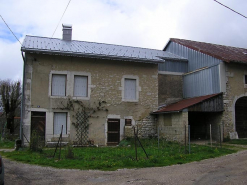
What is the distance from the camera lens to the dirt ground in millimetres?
6944

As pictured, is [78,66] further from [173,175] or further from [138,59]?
[173,175]

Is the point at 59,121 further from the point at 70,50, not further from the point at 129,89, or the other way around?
the point at 129,89

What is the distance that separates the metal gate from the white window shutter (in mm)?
1715

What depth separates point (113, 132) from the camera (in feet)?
54.1

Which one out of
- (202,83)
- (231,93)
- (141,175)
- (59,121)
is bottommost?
(141,175)

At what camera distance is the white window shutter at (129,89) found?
17.1 metres

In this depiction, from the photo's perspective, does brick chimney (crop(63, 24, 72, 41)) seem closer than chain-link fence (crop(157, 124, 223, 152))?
No

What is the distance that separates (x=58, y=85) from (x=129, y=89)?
14.6 feet

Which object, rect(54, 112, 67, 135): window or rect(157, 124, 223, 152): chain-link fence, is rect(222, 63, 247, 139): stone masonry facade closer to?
rect(157, 124, 223, 152): chain-link fence

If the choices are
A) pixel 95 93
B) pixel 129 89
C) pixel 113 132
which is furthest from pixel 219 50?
pixel 113 132

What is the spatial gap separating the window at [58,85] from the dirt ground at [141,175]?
6.82 metres

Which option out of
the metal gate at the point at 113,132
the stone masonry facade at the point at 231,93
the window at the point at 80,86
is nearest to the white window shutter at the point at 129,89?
the metal gate at the point at 113,132

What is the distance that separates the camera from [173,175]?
7582mm

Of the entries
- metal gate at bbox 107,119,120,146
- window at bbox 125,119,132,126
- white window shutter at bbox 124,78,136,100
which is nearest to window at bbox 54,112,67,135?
metal gate at bbox 107,119,120,146
